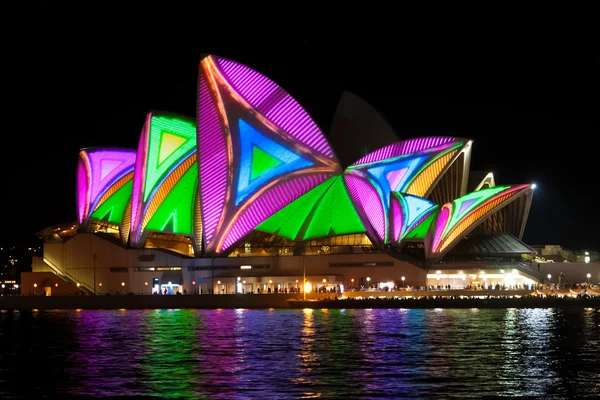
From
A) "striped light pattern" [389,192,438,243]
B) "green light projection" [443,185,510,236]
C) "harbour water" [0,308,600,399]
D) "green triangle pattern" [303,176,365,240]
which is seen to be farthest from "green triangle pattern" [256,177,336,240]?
"harbour water" [0,308,600,399]

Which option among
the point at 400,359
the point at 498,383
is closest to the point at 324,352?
the point at 400,359

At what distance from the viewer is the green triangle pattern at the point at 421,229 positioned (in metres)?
74.2

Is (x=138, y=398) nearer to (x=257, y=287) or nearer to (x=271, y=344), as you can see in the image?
(x=271, y=344)

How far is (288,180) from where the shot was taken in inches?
2859

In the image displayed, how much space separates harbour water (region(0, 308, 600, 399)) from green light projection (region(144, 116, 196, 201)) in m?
20.6

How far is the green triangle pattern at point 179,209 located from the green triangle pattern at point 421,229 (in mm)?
16409

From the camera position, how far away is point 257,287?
80438 mm

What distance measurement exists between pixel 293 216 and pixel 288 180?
296 inches

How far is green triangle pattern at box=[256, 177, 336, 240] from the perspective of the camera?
76938mm

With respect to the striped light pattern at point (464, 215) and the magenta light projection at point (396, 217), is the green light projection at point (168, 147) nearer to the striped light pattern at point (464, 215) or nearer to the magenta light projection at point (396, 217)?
the magenta light projection at point (396, 217)

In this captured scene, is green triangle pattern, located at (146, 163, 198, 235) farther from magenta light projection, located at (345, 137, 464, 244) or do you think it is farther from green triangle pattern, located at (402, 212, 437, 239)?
green triangle pattern, located at (402, 212, 437, 239)

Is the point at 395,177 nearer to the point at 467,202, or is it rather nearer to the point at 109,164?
the point at 467,202

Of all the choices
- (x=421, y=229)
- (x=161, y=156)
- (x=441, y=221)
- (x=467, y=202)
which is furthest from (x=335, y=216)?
(x=161, y=156)

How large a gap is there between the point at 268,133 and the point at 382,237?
38.4 ft
